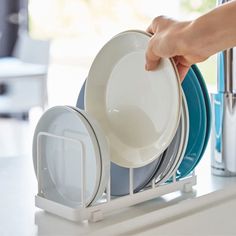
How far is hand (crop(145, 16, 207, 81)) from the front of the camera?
3.07 ft

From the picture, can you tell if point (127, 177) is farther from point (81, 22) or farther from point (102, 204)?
point (81, 22)

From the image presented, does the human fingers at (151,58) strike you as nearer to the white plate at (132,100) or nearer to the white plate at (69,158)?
the white plate at (132,100)

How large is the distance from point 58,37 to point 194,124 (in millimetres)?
5150

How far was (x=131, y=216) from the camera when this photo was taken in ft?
3.22

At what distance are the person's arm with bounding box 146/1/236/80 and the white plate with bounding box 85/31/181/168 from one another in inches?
1.0

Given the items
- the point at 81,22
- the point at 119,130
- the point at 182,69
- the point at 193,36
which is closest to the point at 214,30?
the point at 193,36

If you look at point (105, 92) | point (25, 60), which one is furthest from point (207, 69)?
point (105, 92)

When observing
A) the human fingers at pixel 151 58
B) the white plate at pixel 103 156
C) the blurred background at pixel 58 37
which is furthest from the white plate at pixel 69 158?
the blurred background at pixel 58 37

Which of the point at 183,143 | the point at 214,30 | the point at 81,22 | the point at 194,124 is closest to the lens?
the point at 214,30

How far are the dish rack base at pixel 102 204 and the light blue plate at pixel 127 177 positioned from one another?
0.7 inches

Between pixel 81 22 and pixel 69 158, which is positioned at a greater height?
pixel 81 22

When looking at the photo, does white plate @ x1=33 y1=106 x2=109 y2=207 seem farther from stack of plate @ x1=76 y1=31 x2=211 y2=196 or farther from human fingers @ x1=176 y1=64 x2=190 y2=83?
human fingers @ x1=176 y1=64 x2=190 y2=83

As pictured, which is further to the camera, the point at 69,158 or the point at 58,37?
the point at 58,37

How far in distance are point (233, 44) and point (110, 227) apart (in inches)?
13.2
